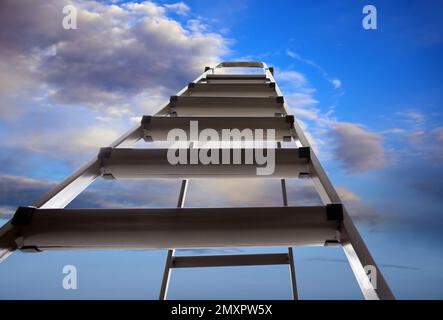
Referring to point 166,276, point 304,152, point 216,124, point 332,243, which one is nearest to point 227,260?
point 166,276

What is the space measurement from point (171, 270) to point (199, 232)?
1.09 meters

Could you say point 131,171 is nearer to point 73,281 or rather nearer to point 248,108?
point 73,281

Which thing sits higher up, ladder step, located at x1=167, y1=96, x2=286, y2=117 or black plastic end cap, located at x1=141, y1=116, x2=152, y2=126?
ladder step, located at x1=167, y1=96, x2=286, y2=117

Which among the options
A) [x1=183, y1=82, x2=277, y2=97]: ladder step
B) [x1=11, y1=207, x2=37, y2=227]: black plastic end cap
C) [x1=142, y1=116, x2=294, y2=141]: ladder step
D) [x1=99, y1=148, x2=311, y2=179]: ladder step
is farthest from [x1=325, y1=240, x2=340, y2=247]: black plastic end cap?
[x1=183, y1=82, x2=277, y2=97]: ladder step

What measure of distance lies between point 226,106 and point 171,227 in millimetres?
1134

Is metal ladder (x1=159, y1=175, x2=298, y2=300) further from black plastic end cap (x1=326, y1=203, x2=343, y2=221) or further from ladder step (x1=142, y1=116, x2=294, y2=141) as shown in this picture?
black plastic end cap (x1=326, y1=203, x2=343, y2=221)

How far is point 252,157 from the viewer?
49.5 inches

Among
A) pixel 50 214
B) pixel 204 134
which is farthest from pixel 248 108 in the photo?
pixel 50 214

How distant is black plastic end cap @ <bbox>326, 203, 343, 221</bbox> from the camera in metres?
0.92

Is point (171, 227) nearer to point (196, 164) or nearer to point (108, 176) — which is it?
point (196, 164)

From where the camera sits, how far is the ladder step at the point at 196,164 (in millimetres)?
1241

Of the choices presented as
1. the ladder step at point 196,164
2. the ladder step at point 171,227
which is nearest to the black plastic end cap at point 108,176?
the ladder step at point 196,164

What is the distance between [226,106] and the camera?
1.92 m

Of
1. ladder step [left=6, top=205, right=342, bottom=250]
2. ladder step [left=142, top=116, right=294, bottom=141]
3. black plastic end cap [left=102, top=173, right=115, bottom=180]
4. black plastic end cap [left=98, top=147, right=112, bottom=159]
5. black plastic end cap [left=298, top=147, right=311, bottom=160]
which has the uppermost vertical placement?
ladder step [left=142, top=116, right=294, bottom=141]
